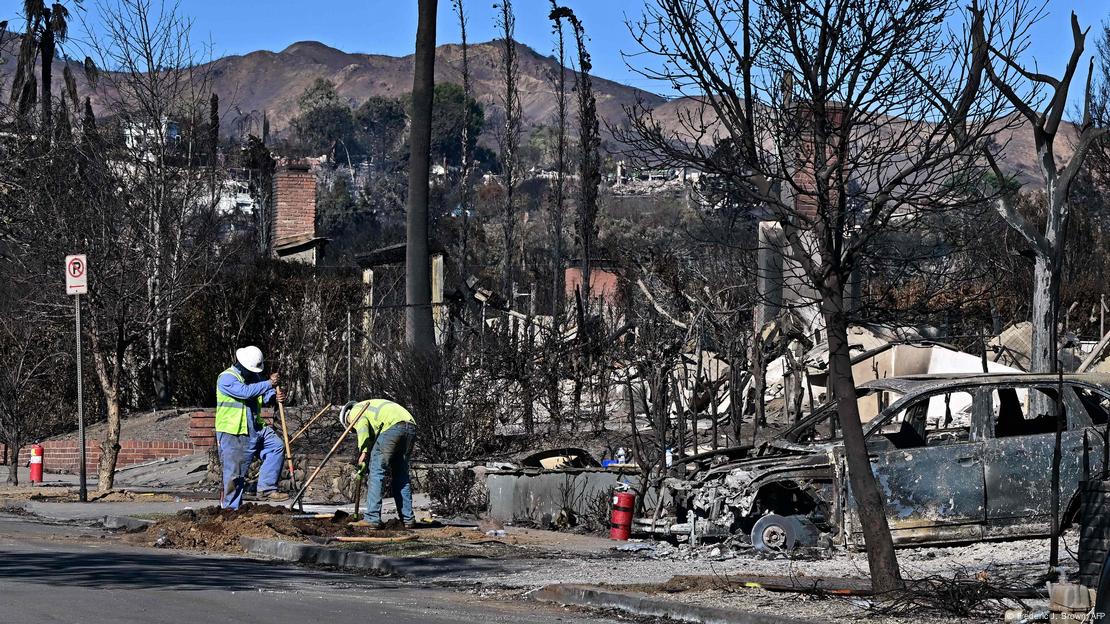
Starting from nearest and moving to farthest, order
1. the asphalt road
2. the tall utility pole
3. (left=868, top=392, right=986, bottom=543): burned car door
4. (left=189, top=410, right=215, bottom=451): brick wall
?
the asphalt road
(left=868, top=392, right=986, bottom=543): burned car door
the tall utility pole
(left=189, top=410, right=215, bottom=451): brick wall

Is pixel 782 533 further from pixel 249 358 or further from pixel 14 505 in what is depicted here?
pixel 14 505

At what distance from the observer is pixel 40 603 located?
9.39 metres

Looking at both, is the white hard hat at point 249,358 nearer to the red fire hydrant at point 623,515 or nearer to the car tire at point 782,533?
the red fire hydrant at point 623,515

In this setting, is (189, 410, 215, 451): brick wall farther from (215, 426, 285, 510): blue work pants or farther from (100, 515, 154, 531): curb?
(215, 426, 285, 510): blue work pants

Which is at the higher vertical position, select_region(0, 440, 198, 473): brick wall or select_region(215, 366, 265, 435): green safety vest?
select_region(215, 366, 265, 435): green safety vest

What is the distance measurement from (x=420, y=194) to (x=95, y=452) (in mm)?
7548

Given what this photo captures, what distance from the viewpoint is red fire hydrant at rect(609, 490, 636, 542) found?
50.6 feet

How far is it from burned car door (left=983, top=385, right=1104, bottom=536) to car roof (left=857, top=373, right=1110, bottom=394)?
29 cm

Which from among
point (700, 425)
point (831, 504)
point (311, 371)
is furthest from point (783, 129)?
point (311, 371)

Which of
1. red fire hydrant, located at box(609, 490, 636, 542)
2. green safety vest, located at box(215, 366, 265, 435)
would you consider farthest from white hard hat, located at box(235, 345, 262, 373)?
red fire hydrant, located at box(609, 490, 636, 542)

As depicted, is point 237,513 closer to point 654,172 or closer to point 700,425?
point 654,172

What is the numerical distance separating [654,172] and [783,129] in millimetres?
1439

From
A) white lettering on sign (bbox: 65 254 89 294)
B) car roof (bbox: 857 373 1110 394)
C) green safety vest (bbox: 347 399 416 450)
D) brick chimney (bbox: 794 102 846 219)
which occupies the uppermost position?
brick chimney (bbox: 794 102 846 219)

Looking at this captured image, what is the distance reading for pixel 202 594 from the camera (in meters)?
10.5
